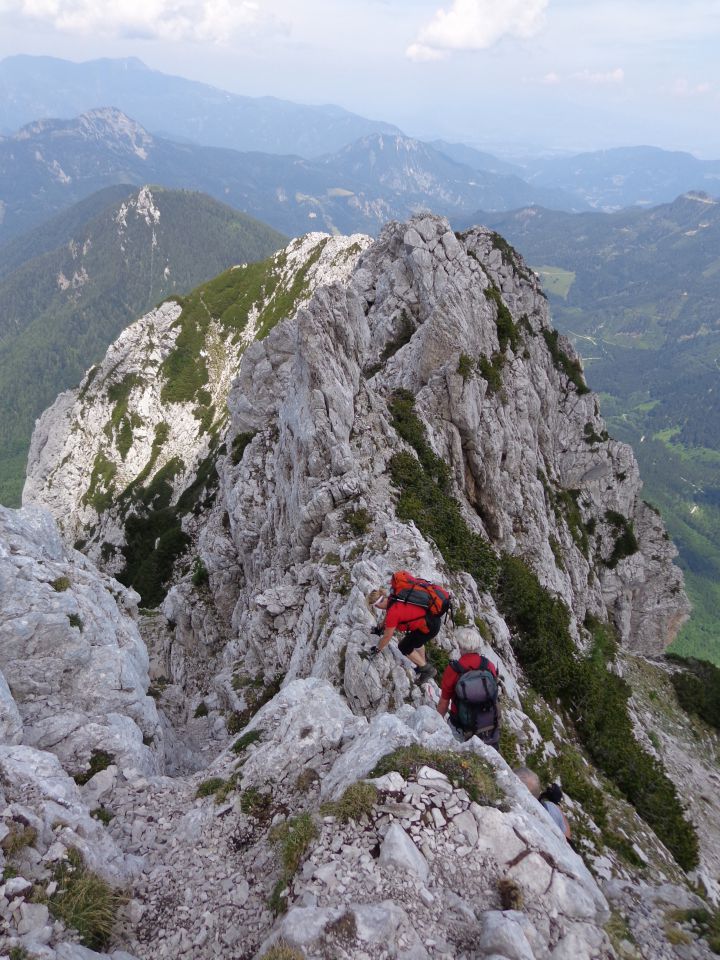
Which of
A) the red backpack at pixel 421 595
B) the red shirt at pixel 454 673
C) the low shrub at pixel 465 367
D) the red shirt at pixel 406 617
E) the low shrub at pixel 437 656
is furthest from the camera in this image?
the low shrub at pixel 465 367

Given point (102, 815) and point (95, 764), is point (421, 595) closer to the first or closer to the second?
point (102, 815)

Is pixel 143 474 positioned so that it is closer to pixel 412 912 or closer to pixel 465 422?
pixel 465 422

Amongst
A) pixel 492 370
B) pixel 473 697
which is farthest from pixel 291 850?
pixel 492 370

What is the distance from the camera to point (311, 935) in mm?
7258

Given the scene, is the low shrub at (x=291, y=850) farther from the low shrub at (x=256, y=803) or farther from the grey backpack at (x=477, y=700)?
the grey backpack at (x=477, y=700)

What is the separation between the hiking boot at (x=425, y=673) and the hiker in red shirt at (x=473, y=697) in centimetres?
270

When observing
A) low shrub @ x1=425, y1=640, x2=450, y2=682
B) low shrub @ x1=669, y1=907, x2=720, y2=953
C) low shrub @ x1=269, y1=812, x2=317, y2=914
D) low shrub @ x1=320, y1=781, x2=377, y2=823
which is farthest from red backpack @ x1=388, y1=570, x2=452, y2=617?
low shrub @ x1=669, y1=907, x2=720, y2=953

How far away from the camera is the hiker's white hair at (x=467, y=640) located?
54.7 ft

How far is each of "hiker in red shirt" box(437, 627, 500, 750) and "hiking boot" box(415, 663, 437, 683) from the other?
270cm

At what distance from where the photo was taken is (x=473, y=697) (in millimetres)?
11320

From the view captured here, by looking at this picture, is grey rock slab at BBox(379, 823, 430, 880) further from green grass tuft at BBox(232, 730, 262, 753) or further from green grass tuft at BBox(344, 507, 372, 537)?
green grass tuft at BBox(344, 507, 372, 537)

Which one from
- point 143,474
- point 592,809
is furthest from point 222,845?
point 143,474

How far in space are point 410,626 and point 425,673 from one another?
1715 millimetres

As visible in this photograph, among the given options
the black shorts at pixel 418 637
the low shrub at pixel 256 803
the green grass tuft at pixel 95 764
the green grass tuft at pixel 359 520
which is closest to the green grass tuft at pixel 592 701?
the green grass tuft at pixel 359 520
